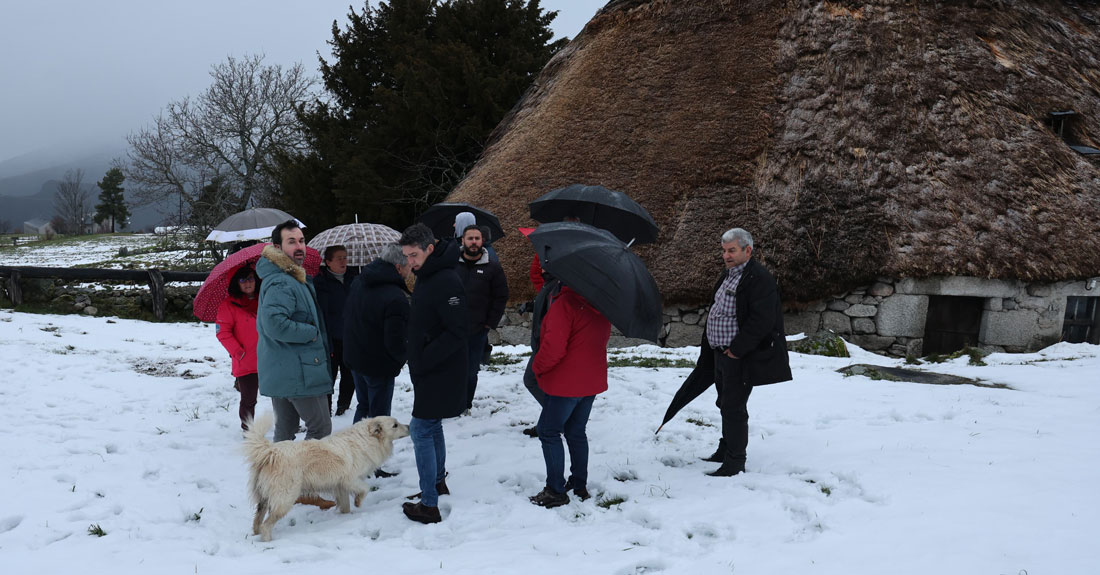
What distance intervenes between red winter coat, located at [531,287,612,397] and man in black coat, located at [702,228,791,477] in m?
1.02

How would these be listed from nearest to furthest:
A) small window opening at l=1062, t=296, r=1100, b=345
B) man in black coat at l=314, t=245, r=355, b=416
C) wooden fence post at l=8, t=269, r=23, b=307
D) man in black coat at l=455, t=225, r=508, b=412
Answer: man in black coat at l=455, t=225, r=508, b=412 < man in black coat at l=314, t=245, r=355, b=416 < small window opening at l=1062, t=296, r=1100, b=345 < wooden fence post at l=8, t=269, r=23, b=307

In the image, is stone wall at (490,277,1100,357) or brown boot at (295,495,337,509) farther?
stone wall at (490,277,1100,357)

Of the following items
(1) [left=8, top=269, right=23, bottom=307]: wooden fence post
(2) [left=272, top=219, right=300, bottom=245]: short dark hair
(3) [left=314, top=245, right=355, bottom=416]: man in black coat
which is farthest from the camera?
(1) [left=8, top=269, right=23, bottom=307]: wooden fence post

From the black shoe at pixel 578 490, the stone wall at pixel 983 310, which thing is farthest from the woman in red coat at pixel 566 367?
the stone wall at pixel 983 310

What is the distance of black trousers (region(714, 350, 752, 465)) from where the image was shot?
416 cm

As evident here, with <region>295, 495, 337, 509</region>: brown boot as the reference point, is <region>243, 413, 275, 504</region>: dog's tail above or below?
above

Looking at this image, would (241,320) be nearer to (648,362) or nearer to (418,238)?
(418,238)

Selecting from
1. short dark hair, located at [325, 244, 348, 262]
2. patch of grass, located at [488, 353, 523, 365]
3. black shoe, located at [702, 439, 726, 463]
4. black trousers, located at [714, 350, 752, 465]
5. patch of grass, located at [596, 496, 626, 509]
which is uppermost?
short dark hair, located at [325, 244, 348, 262]

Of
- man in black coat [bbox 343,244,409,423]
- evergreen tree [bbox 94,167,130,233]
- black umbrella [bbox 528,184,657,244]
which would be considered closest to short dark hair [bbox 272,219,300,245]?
man in black coat [bbox 343,244,409,423]

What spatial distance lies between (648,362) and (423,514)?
4.83 meters

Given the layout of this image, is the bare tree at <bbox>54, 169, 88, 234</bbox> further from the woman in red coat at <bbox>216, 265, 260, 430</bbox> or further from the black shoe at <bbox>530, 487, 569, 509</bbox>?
the black shoe at <bbox>530, 487, 569, 509</bbox>

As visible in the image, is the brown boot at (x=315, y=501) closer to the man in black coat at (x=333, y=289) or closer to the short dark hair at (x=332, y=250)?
the man in black coat at (x=333, y=289)

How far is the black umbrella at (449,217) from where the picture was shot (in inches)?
250

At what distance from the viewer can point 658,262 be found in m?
9.01
